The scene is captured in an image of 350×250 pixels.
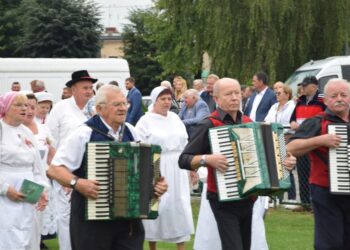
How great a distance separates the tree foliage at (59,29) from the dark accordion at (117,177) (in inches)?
1811

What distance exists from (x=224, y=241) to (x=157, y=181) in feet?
3.73

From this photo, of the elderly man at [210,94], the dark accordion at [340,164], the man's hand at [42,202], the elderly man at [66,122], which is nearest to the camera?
the dark accordion at [340,164]

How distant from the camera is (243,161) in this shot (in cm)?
930

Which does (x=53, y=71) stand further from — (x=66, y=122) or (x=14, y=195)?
(x=14, y=195)

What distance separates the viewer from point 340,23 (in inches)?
1399

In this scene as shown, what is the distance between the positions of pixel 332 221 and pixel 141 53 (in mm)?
59347

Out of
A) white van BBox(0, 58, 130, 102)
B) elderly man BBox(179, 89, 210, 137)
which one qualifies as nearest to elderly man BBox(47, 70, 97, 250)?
elderly man BBox(179, 89, 210, 137)

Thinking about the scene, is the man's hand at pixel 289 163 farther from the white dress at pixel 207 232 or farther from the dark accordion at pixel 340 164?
the white dress at pixel 207 232

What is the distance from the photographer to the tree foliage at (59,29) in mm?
54250

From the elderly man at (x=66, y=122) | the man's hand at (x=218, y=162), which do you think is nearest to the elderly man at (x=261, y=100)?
the elderly man at (x=66, y=122)

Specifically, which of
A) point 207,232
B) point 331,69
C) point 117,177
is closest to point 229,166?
point 117,177

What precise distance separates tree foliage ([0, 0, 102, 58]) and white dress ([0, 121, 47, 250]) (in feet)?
143

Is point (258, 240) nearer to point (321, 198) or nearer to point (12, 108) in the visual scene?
point (321, 198)

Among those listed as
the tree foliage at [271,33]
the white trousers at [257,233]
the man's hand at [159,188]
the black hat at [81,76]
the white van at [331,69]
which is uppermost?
the tree foliage at [271,33]
